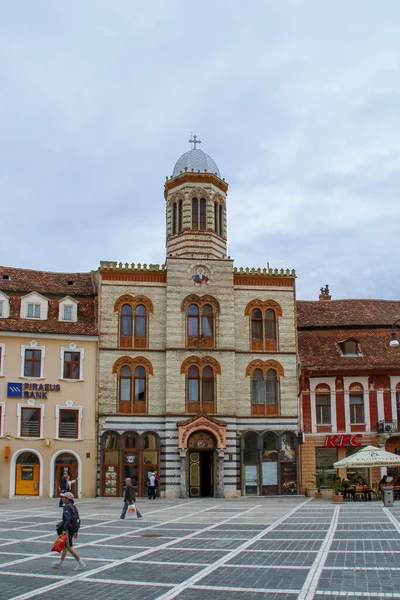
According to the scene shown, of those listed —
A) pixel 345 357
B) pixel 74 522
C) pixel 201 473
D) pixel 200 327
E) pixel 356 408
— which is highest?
pixel 200 327

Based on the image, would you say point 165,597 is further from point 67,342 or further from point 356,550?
point 67,342

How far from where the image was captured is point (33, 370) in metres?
42.6

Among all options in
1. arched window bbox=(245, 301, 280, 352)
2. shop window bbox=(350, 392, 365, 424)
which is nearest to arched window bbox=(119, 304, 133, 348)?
arched window bbox=(245, 301, 280, 352)

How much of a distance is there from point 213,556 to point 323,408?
27.5 metres

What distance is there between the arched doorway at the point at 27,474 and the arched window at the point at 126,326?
27.6 ft

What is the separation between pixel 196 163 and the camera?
162ft

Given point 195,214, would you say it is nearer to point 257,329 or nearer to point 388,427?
point 257,329

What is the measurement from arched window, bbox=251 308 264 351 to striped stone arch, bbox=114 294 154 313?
6.47 m

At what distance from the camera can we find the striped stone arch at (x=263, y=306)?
4609cm

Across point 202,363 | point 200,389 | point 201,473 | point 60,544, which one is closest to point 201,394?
point 200,389

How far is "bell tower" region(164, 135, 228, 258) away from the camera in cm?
4750

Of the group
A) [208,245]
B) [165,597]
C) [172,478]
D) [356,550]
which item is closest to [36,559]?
[165,597]

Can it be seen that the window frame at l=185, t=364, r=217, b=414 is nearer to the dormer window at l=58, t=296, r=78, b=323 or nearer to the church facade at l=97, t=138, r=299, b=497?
the church facade at l=97, t=138, r=299, b=497

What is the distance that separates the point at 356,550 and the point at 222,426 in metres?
24.5
